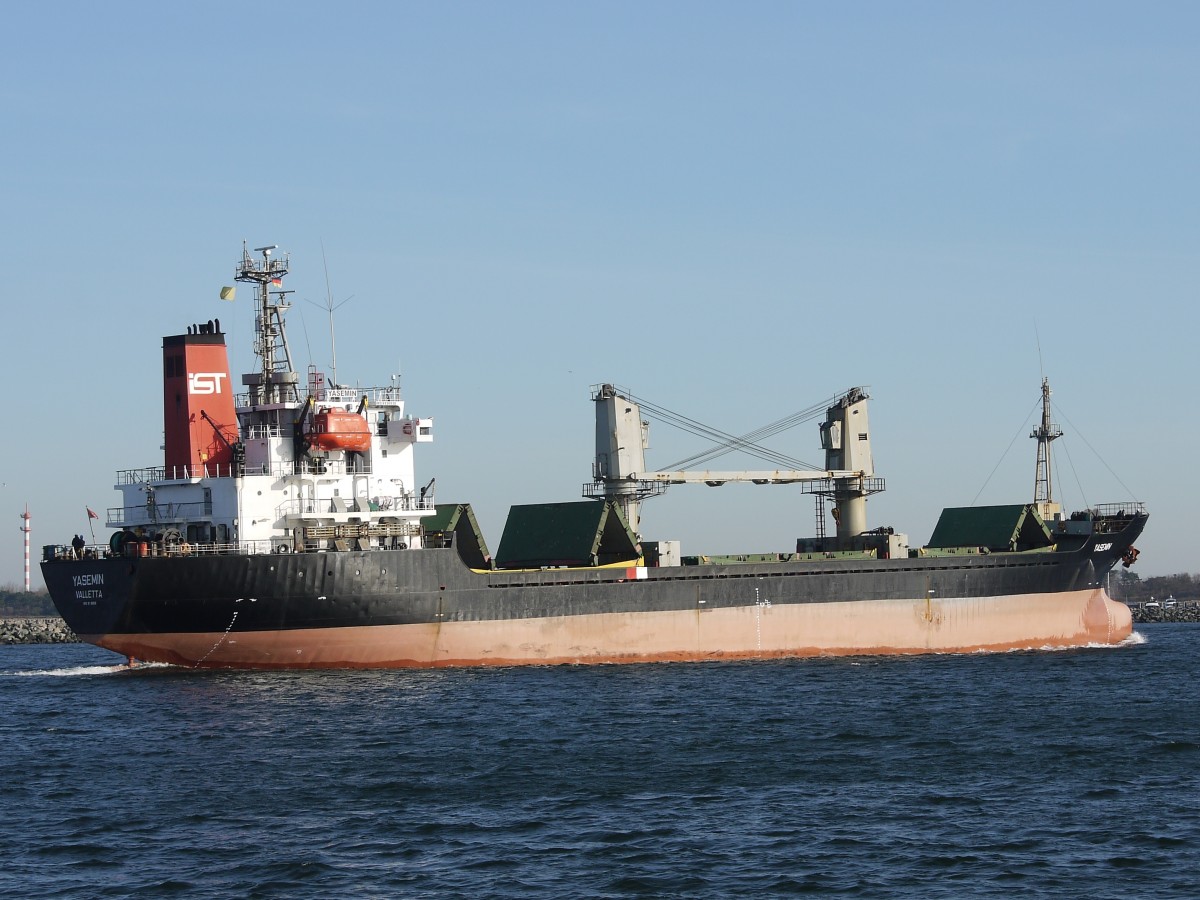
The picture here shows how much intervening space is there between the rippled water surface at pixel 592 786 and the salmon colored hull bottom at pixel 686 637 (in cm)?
92

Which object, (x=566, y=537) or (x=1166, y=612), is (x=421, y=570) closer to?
(x=566, y=537)

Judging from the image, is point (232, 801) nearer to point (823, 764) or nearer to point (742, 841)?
point (742, 841)

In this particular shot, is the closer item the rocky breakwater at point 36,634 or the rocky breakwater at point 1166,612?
the rocky breakwater at point 36,634

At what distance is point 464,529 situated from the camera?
4219 centimetres

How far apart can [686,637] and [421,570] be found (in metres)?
8.51

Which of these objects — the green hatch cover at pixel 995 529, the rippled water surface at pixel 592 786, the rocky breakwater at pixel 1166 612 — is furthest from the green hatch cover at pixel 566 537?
the rocky breakwater at pixel 1166 612

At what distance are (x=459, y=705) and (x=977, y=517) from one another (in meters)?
25.4

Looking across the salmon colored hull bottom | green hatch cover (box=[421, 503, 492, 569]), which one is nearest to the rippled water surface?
the salmon colored hull bottom

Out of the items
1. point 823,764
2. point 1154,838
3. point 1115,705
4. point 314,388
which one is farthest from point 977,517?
point 1154,838

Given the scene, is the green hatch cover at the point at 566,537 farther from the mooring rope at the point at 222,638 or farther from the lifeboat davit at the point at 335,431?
the mooring rope at the point at 222,638

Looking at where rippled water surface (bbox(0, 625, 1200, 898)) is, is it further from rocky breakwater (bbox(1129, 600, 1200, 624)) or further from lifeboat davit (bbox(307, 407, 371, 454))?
rocky breakwater (bbox(1129, 600, 1200, 624))

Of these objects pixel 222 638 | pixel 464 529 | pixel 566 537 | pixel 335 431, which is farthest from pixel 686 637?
pixel 222 638

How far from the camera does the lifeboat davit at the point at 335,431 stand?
1500 inches

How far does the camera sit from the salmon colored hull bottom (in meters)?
36.0
